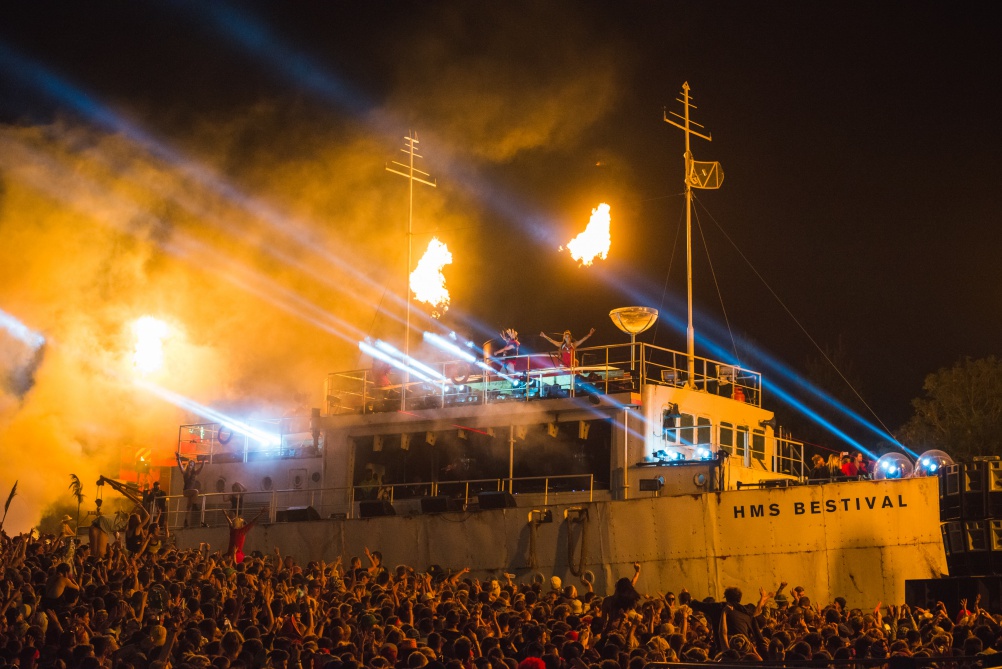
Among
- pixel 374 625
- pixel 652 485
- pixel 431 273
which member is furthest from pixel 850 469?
pixel 431 273

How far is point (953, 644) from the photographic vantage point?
12414 millimetres

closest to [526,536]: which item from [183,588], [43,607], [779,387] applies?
[183,588]

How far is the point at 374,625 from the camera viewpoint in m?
12.5

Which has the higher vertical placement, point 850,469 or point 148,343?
point 148,343

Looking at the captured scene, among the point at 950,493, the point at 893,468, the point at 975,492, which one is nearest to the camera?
the point at 975,492

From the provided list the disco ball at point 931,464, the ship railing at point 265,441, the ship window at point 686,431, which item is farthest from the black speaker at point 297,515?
the disco ball at point 931,464

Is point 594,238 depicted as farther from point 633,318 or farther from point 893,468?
point 893,468

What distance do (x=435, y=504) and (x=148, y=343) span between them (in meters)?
23.0

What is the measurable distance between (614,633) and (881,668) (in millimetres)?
2750

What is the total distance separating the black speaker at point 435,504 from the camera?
25812 millimetres

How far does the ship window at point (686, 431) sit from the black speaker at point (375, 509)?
6452 mm

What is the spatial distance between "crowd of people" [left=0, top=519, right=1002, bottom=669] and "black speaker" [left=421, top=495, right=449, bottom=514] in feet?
19.0

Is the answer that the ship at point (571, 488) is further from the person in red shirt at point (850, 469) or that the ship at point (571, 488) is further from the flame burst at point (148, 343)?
the flame burst at point (148, 343)

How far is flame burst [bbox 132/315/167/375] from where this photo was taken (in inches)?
1791
